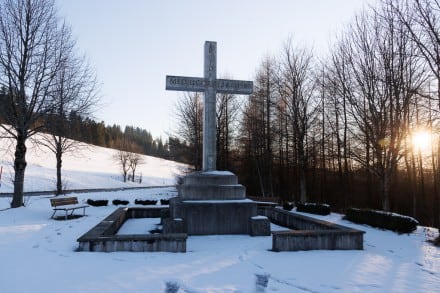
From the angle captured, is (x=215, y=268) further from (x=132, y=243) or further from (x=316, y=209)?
(x=316, y=209)

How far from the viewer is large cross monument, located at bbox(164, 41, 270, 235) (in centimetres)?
954

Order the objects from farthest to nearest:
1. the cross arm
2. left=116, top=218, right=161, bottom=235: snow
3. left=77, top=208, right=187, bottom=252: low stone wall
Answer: the cross arm < left=116, top=218, right=161, bottom=235: snow < left=77, top=208, right=187, bottom=252: low stone wall

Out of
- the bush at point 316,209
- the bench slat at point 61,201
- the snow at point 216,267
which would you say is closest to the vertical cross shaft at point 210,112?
the snow at point 216,267

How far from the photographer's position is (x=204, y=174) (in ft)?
33.7

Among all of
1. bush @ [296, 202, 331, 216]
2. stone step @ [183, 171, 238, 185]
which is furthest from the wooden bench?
bush @ [296, 202, 331, 216]

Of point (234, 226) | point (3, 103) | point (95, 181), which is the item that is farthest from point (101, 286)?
→ point (95, 181)

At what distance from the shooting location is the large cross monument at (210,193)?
31.3 ft

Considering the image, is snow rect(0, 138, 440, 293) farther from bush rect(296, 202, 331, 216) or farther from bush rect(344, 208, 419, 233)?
bush rect(296, 202, 331, 216)

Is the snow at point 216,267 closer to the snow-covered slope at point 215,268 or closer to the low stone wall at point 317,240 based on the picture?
the snow-covered slope at point 215,268

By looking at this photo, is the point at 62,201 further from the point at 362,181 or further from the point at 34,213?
the point at 362,181

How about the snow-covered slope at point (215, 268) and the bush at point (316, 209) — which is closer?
the snow-covered slope at point (215, 268)

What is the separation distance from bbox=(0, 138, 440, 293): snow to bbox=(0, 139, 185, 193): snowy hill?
12.9m

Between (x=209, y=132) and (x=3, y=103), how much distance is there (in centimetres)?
1032

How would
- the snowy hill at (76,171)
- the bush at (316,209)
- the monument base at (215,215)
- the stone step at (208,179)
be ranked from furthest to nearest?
the snowy hill at (76,171) → the bush at (316,209) → the stone step at (208,179) → the monument base at (215,215)
